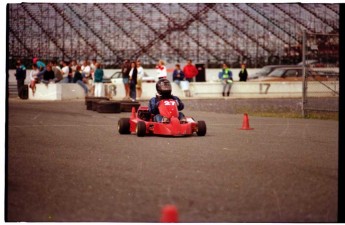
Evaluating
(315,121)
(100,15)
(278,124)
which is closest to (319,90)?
(315,121)

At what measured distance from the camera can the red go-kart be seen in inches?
533

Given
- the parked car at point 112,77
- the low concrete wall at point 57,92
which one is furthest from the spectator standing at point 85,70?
the parked car at point 112,77

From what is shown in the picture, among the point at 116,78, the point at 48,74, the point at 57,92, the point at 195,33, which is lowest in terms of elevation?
the point at 57,92

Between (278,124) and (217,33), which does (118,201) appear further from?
(217,33)

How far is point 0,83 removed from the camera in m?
7.57

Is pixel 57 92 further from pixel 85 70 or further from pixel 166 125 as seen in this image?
pixel 166 125

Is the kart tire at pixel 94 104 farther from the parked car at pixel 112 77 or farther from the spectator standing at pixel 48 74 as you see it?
the parked car at pixel 112 77

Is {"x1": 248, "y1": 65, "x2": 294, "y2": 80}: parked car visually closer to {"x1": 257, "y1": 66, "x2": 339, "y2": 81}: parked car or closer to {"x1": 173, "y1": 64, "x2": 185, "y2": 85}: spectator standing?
{"x1": 257, "y1": 66, "x2": 339, "y2": 81}: parked car

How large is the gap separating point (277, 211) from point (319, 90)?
13.9 meters

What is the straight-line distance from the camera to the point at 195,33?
3353 cm

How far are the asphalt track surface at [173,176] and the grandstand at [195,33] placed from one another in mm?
4920

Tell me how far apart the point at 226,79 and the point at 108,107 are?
11.6 metres

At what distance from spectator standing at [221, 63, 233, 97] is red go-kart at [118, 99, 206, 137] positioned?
17233 millimetres

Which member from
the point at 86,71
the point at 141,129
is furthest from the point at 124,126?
the point at 86,71
